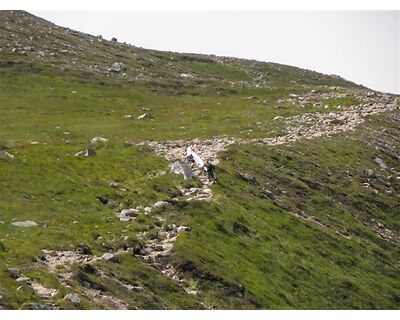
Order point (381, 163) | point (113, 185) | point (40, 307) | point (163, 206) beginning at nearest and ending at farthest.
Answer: point (40, 307), point (163, 206), point (113, 185), point (381, 163)

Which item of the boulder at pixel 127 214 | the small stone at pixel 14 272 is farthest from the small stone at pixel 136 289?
the boulder at pixel 127 214

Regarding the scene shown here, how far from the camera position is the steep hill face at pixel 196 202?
34.9 metres

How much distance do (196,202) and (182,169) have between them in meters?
6.85

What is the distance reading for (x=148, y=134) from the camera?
75.1 m

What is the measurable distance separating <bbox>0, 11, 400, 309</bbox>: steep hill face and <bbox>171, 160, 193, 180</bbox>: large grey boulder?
728mm

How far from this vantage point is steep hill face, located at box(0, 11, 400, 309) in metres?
34.9

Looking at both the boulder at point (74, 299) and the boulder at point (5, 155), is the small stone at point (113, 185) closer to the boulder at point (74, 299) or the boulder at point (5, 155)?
the boulder at point (5, 155)

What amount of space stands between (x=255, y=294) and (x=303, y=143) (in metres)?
36.1

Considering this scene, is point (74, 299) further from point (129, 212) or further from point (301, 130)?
point (301, 130)

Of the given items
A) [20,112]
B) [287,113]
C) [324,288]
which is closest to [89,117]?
[20,112]

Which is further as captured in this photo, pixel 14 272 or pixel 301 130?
pixel 301 130

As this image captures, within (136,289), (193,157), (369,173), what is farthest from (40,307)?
(369,173)

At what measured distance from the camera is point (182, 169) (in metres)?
52.9

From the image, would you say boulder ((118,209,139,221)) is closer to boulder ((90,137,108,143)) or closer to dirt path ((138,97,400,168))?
dirt path ((138,97,400,168))
